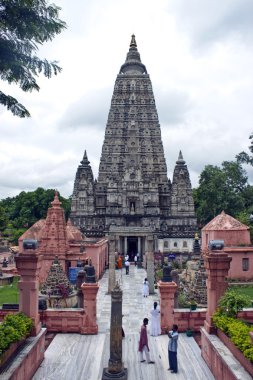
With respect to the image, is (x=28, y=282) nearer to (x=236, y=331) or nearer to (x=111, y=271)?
(x=236, y=331)

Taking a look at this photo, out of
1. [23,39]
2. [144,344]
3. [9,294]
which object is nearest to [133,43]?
[9,294]

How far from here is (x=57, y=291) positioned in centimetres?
1812

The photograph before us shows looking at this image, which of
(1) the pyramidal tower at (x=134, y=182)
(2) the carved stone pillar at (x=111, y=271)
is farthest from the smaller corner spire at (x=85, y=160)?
(2) the carved stone pillar at (x=111, y=271)

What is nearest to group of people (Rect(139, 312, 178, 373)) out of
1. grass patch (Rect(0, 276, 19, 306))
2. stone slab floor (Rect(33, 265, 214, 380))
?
stone slab floor (Rect(33, 265, 214, 380))

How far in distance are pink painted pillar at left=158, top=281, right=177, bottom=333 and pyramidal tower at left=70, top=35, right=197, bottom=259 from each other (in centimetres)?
3143

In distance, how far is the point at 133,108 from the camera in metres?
56.3

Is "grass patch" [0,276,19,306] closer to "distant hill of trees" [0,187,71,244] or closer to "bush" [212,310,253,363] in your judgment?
"bush" [212,310,253,363]

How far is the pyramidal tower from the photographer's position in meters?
50.5

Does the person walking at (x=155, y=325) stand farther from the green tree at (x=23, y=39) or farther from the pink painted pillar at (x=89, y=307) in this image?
the green tree at (x=23, y=39)

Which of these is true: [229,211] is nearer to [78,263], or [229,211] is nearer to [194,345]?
[78,263]

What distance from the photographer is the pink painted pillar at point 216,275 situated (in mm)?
11438

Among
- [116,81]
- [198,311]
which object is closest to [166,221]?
[116,81]

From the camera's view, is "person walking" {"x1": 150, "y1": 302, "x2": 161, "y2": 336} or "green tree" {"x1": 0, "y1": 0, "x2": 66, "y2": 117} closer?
"green tree" {"x1": 0, "y1": 0, "x2": 66, "y2": 117}

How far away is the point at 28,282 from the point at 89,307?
3.74 metres
